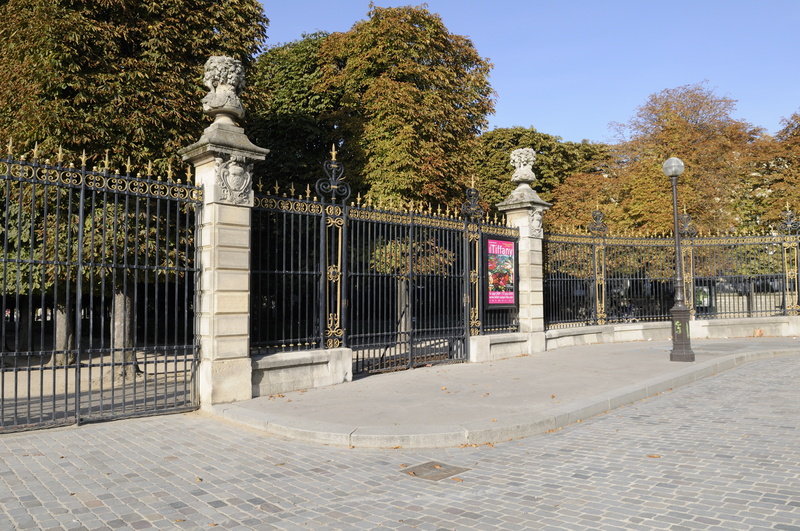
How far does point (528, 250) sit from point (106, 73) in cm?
1012

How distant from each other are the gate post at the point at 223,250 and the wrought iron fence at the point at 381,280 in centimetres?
61

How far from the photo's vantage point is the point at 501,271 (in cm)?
1342

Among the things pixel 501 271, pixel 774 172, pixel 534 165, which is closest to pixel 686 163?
pixel 774 172

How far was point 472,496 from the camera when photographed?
4.55 metres

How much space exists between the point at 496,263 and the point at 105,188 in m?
8.55

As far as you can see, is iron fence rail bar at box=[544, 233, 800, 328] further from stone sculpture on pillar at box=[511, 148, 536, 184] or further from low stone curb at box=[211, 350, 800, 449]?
low stone curb at box=[211, 350, 800, 449]

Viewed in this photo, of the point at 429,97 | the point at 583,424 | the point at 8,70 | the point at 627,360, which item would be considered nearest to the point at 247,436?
the point at 583,424

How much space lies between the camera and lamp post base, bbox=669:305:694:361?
12039mm

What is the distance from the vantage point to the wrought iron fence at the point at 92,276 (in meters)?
6.83

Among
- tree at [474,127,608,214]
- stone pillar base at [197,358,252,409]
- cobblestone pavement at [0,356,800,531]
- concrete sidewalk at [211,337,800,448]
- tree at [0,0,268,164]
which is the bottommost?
cobblestone pavement at [0,356,800,531]

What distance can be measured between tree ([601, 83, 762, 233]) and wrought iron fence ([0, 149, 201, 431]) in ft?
66.2

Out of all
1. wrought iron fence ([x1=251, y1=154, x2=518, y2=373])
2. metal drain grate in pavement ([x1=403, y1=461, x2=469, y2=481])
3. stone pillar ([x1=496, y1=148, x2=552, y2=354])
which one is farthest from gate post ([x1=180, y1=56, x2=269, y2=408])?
stone pillar ([x1=496, y1=148, x2=552, y2=354])

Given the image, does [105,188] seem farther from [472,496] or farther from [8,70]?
[8,70]

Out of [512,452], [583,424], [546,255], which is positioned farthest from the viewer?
[546,255]
